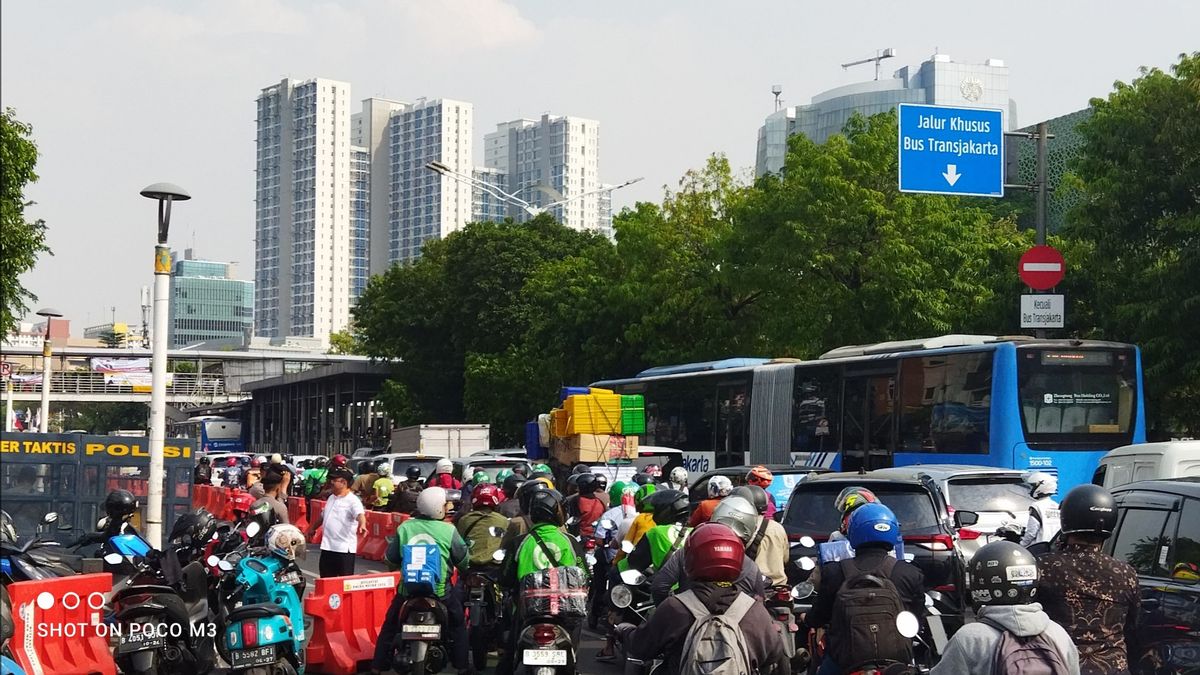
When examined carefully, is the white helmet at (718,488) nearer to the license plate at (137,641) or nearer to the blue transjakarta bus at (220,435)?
the license plate at (137,641)

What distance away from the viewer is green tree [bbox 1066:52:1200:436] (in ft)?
87.6

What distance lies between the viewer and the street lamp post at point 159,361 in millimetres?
17484

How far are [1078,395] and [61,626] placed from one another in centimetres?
1680

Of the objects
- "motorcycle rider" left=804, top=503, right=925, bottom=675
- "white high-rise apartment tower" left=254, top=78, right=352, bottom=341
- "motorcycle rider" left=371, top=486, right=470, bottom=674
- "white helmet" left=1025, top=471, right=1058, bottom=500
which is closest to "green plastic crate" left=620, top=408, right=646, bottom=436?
"white helmet" left=1025, top=471, right=1058, bottom=500

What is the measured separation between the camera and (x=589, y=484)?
48.9 ft

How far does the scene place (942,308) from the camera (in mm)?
34719

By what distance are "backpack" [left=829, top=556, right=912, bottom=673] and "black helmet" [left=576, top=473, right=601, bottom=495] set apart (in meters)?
7.60

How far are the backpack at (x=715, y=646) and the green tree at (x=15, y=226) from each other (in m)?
23.1

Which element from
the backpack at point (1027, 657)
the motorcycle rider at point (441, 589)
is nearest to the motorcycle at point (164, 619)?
the motorcycle rider at point (441, 589)

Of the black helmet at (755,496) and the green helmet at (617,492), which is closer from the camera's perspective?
the black helmet at (755,496)

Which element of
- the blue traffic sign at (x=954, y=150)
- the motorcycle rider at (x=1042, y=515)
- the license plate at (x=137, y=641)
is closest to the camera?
the license plate at (x=137, y=641)

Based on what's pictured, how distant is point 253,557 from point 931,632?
4.40 m

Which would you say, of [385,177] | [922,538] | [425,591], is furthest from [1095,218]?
[385,177]

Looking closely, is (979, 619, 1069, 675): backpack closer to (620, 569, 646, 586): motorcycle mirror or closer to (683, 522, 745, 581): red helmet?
(683, 522, 745, 581): red helmet
